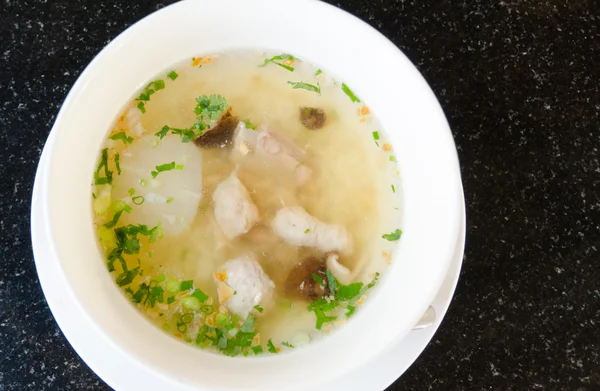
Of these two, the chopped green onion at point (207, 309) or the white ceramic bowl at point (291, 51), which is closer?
the white ceramic bowl at point (291, 51)

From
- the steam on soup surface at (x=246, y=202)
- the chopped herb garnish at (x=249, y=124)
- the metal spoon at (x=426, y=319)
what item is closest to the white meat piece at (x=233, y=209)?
the steam on soup surface at (x=246, y=202)

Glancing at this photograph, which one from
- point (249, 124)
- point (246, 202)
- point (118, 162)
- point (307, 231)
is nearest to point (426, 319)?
point (307, 231)

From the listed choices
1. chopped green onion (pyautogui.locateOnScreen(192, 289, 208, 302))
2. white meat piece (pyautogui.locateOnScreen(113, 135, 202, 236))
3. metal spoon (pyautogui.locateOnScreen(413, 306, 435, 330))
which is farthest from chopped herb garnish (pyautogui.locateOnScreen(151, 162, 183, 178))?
metal spoon (pyautogui.locateOnScreen(413, 306, 435, 330))

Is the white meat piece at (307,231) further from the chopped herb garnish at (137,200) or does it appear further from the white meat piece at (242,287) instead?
the chopped herb garnish at (137,200)

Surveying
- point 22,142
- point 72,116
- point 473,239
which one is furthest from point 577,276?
point 22,142

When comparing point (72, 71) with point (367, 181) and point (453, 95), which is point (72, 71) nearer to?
point (367, 181)

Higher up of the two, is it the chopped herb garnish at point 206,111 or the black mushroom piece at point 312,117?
the black mushroom piece at point 312,117

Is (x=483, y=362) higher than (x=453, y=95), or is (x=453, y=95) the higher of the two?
(x=453, y=95)
